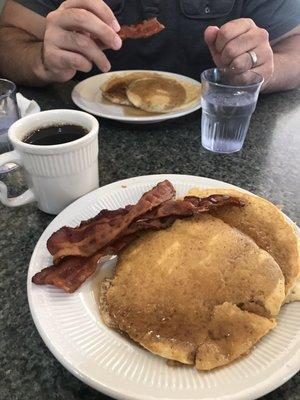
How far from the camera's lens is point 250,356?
1.74ft

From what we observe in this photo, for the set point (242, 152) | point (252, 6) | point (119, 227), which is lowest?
point (242, 152)

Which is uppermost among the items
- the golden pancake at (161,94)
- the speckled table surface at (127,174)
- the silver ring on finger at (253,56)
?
the silver ring on finger at (253,56)

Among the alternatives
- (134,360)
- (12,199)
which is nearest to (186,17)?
(12,199)

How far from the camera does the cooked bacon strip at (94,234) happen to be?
0.67 m

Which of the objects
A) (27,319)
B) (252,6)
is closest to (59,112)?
(27,319)

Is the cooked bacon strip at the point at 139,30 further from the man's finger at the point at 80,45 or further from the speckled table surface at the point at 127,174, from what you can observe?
the speckled table surface at the point at 127,174

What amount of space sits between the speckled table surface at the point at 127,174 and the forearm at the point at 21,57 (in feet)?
0.20

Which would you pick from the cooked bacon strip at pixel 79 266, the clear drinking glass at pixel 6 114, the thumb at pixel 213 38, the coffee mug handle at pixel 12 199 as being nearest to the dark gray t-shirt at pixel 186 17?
the thumb at pixel 213 38

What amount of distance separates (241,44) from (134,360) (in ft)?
3.18

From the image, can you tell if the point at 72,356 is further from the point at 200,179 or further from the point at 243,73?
the point at 243,73

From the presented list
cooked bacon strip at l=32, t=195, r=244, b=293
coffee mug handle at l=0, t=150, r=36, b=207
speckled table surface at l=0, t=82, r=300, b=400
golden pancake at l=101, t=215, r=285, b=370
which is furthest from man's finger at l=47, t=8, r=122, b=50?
golden pancake at l=101, t=215, r=285, b=370

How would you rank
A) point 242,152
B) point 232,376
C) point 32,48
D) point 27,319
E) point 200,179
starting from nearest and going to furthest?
point 232,376 < point 27,319 < point 200,179 < point 242,152 < point 32,48

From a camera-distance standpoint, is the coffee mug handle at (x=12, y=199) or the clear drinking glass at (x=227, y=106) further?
the clear drinking glass at (x=227, y=106)

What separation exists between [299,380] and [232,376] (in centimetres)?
13
